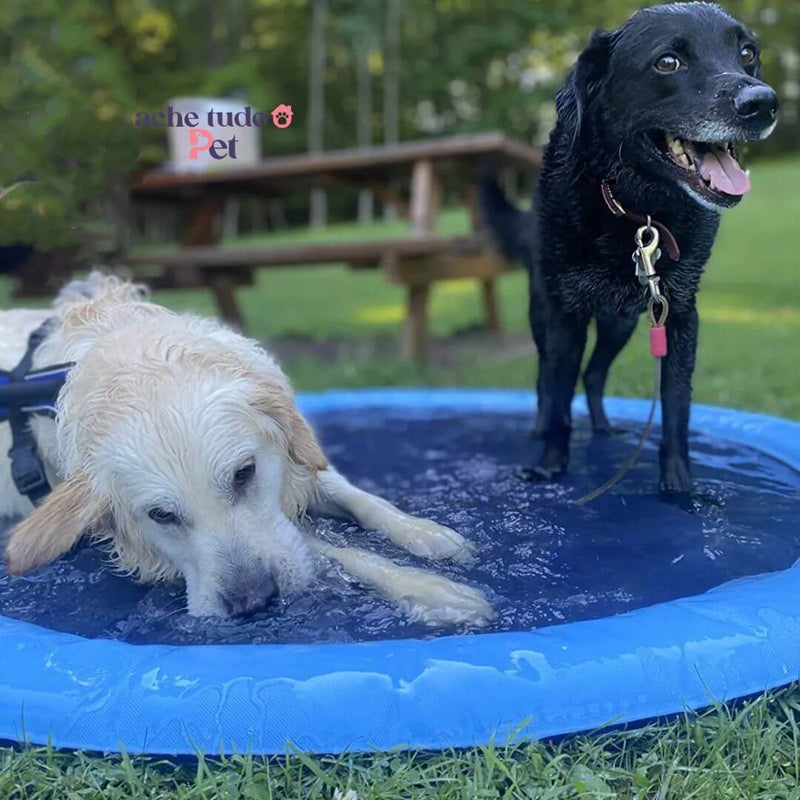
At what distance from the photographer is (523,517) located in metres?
2.91

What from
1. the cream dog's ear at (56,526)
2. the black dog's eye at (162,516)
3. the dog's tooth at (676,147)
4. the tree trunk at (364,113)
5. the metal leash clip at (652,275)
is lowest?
the tree trunk at (364,113)

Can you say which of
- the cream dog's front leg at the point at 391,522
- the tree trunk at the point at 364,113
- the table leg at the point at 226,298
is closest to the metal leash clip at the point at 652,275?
the cream dog's front leg at the point at 391,522

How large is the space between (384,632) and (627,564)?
803mm

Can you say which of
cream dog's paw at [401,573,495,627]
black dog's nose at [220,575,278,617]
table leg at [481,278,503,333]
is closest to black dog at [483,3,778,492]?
cream dog's paw at [401,573,495,627]

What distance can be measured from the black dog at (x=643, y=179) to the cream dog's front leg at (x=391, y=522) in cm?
71

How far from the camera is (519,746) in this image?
180 centimetres

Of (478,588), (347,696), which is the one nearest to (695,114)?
(478,588)

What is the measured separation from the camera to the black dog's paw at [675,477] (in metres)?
2.98

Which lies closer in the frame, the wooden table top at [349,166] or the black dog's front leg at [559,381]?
the black dog's front leg at [559,381]

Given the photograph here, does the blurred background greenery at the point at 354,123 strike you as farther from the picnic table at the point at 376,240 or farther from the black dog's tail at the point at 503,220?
the black dog's tail at the point at 503,220

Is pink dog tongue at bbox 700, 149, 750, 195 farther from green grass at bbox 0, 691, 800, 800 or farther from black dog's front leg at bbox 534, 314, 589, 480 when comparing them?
green grass at bbox 0, 691, 800, 800

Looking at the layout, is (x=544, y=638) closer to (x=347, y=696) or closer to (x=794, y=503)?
(x=347, y=696)

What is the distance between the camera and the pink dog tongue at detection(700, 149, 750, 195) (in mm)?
2508

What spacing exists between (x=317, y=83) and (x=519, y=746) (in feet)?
82.5
